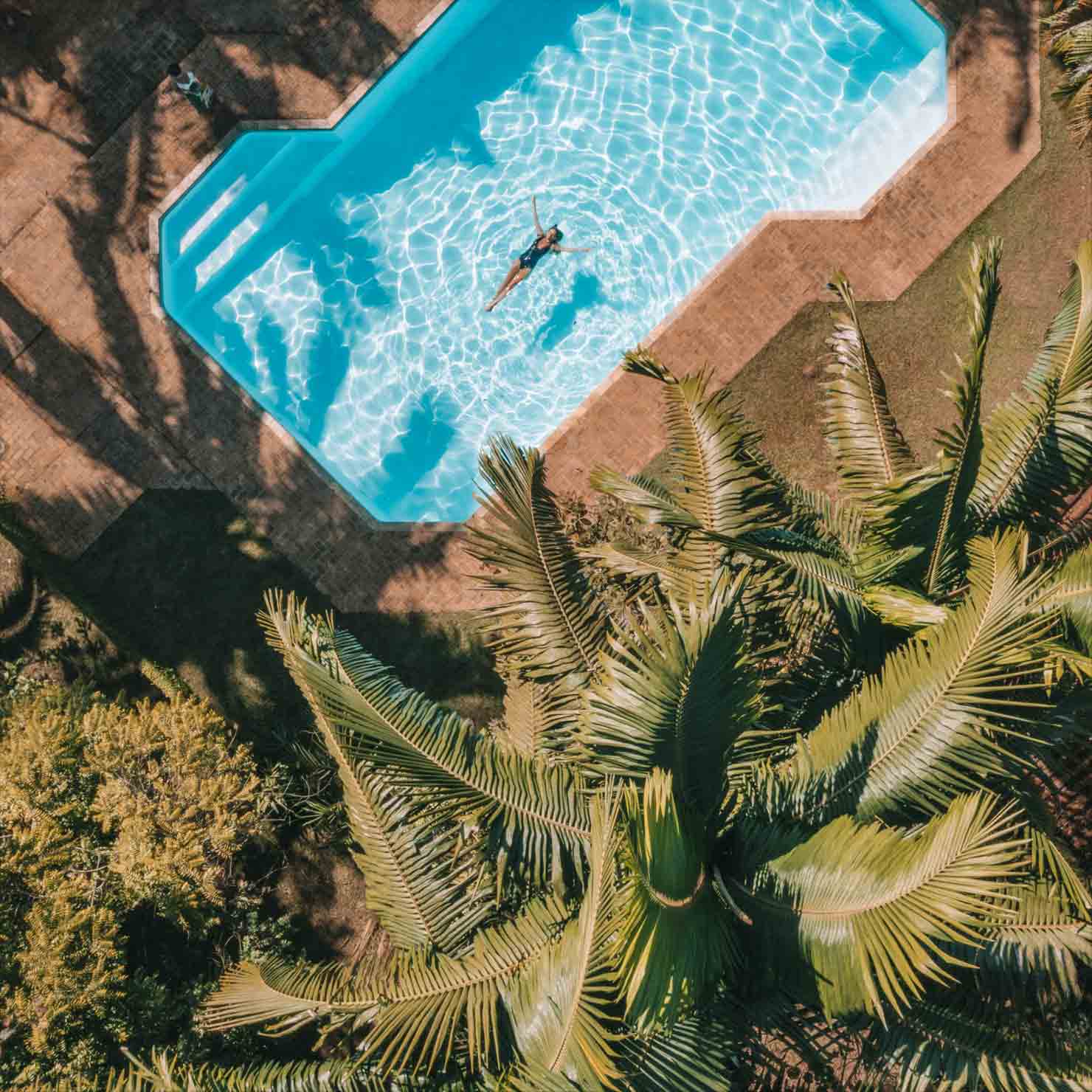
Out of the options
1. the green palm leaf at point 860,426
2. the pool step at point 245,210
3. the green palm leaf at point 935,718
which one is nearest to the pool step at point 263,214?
the pool step at point 245,210

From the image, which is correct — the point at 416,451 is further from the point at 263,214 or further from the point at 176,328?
Answer: the point at 263,214

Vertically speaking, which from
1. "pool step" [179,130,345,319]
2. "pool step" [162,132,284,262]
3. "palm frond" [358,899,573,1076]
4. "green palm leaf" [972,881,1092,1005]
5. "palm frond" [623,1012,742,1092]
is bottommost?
"green palm leaf" [972,881,1092,1005]

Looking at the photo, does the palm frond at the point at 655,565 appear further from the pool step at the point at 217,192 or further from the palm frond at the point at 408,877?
the pool step at the point at 217,192

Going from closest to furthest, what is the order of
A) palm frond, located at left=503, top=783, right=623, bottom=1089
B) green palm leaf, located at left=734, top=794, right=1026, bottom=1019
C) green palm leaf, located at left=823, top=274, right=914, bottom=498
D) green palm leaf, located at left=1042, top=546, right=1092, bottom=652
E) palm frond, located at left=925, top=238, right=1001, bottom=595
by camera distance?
1. green palm leaf, located at left=734, top=794, right=1026, bottom=1019
2. palm frond, located at left=503, top=783, right=623, bottom=1089
3. palm frond, located at left=925, top=238, right=1001, bottom=595
4. green palm leaf, located at left=1042, top=546, right=1092, bottom=652
5. green palm leaf, located at left=823, top=274, right=914, bottom=498

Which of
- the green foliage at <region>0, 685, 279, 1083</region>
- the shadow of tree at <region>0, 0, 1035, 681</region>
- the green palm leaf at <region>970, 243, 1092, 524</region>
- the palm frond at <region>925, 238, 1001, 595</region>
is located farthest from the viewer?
the shadow of tree at <region>0, 0, 1035, 681</region>

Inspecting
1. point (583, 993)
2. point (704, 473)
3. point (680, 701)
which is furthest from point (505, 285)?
point (583, 993)

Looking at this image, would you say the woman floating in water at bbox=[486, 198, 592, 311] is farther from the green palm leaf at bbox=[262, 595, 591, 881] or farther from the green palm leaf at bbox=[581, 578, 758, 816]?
the green palm leaf at bbox=[581, 578, 758, 816]

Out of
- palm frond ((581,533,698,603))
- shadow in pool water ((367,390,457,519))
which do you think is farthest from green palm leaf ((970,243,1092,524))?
shadow in pool water ((367,390,457,519))
